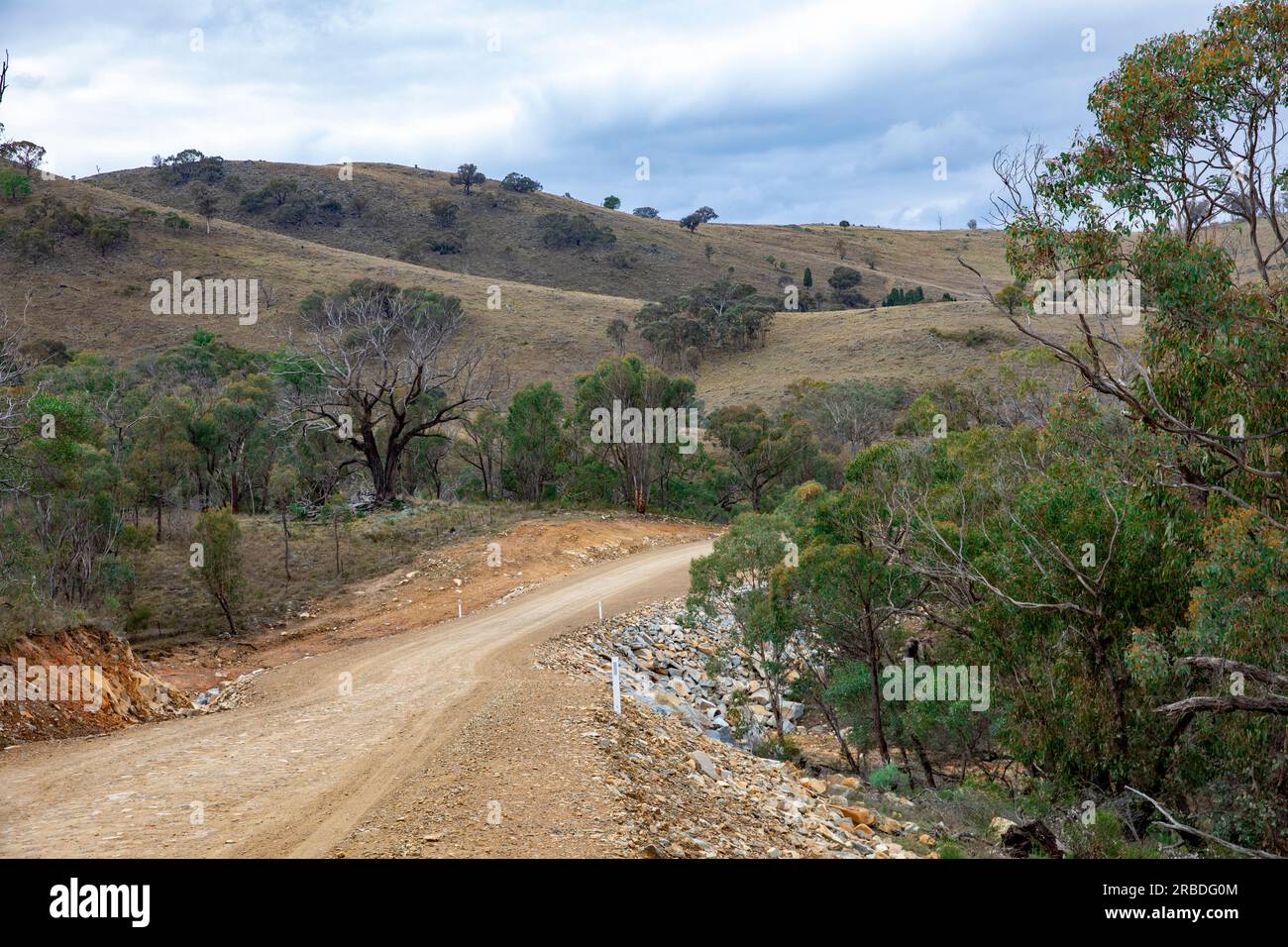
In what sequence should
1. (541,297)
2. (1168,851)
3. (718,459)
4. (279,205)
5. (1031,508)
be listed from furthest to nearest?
(279,205) → (541,297) → (718,459) → (1031,508) → (1168,851)

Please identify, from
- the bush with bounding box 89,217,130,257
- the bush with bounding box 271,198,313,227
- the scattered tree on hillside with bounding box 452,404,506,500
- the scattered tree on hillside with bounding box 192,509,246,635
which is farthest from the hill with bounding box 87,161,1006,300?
the scattered tree on hillside with bounding box 192,509,246,635

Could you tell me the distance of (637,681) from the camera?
17.7m

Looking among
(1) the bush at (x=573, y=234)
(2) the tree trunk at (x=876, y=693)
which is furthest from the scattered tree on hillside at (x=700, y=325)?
(2) the tree trunk at (x=876, y=693)

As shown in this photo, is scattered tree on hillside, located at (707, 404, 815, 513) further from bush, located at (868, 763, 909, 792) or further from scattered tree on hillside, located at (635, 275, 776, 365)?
scattered tree on hillside, located at (635, 275, 776, 365)

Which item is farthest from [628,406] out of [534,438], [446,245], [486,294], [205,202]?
[446,245]

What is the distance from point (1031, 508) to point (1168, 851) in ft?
15.7

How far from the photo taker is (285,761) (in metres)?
10.9

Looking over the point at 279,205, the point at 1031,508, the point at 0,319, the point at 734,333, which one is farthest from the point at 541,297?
the point at 1031,508

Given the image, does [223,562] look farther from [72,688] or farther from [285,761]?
[285,761]

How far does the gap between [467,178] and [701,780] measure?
119 meters

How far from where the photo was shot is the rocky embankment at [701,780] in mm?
9336

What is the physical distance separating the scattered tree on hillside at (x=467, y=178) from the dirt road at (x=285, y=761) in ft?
363
